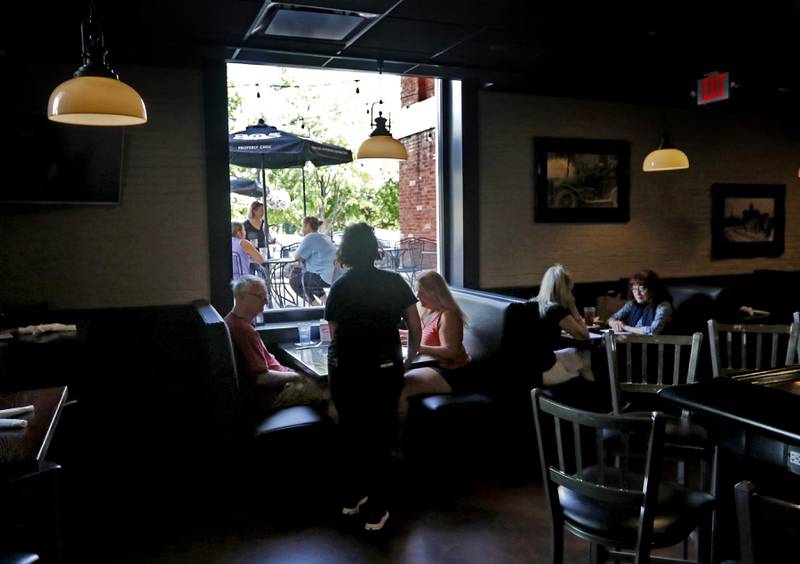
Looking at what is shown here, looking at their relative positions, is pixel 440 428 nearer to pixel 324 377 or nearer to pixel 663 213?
pixel 324 377

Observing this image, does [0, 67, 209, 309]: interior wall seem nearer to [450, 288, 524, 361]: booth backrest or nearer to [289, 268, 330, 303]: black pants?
[289, 268, 330, 303]: black pants

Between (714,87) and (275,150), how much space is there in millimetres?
3531

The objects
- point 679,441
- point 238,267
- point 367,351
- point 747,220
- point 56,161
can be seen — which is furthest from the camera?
point 747,220

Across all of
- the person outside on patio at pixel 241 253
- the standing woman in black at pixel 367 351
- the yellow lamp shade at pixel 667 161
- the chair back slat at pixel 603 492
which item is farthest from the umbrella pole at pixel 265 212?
the chair back slat at pixel 603 492

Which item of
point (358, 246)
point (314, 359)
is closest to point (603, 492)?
point (358, 246)

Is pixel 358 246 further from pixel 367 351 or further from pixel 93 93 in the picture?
pixel 93 93

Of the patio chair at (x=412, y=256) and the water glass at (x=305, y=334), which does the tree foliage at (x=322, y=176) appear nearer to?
the patio chair at (x=412, y=256)

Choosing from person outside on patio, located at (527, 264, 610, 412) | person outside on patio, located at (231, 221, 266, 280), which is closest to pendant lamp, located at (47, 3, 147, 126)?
person outside on patio, located at (231, 221, 266, 280)

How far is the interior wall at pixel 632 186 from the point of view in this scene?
18.1ft

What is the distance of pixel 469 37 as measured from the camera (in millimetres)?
→ 4160

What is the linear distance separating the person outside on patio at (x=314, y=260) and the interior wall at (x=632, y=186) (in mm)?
1377

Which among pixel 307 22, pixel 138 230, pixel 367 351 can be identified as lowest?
pixel 367 351

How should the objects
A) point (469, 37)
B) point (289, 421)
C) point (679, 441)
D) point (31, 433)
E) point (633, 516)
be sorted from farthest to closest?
1. point (469, 37)
2. point (289, 421)
3. point (679, 441)
4. point (31, 433)
5. point (633, 516)

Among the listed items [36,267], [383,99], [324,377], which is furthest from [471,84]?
[36,267]
